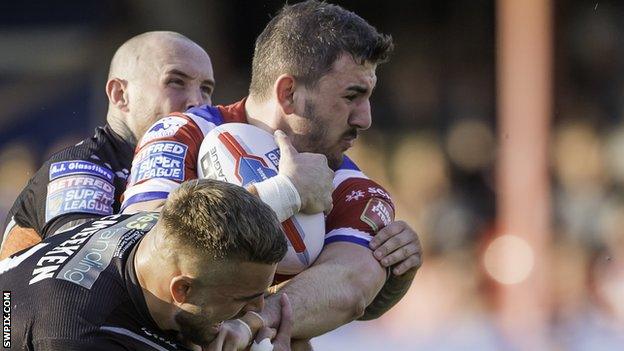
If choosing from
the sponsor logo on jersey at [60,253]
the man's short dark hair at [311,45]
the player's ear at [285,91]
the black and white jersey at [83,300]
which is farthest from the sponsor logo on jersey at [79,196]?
the black and white jersey at [83,300]

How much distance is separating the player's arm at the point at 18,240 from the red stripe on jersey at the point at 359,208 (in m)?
1.40

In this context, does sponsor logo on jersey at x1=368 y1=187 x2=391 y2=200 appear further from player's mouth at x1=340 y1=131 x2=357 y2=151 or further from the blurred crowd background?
the blurred crowd background

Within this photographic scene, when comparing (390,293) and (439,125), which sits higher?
(390,293)

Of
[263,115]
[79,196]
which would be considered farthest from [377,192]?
[79,196]

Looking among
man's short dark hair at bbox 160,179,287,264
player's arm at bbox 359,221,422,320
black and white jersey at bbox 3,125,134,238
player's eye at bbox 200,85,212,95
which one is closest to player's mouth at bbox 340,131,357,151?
player's arm at bbox 359,221,422,320

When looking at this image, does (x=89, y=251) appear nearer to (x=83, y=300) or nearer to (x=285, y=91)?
(x=83, y=300)

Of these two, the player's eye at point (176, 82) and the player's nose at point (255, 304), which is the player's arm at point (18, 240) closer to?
the player's eye at point (176, 82)

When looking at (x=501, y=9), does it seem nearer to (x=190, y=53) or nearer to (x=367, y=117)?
(x=190, y=53)

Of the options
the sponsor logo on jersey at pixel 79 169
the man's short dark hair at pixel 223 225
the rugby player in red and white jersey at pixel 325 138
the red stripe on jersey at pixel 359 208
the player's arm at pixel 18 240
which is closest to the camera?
the man's short dark hair at pixel 223 225

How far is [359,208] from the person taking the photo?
513 cm

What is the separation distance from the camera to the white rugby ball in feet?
15.6

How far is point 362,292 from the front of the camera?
4914 mm

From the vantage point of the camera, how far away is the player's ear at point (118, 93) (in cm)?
625

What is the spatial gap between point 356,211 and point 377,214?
0.10 metres
